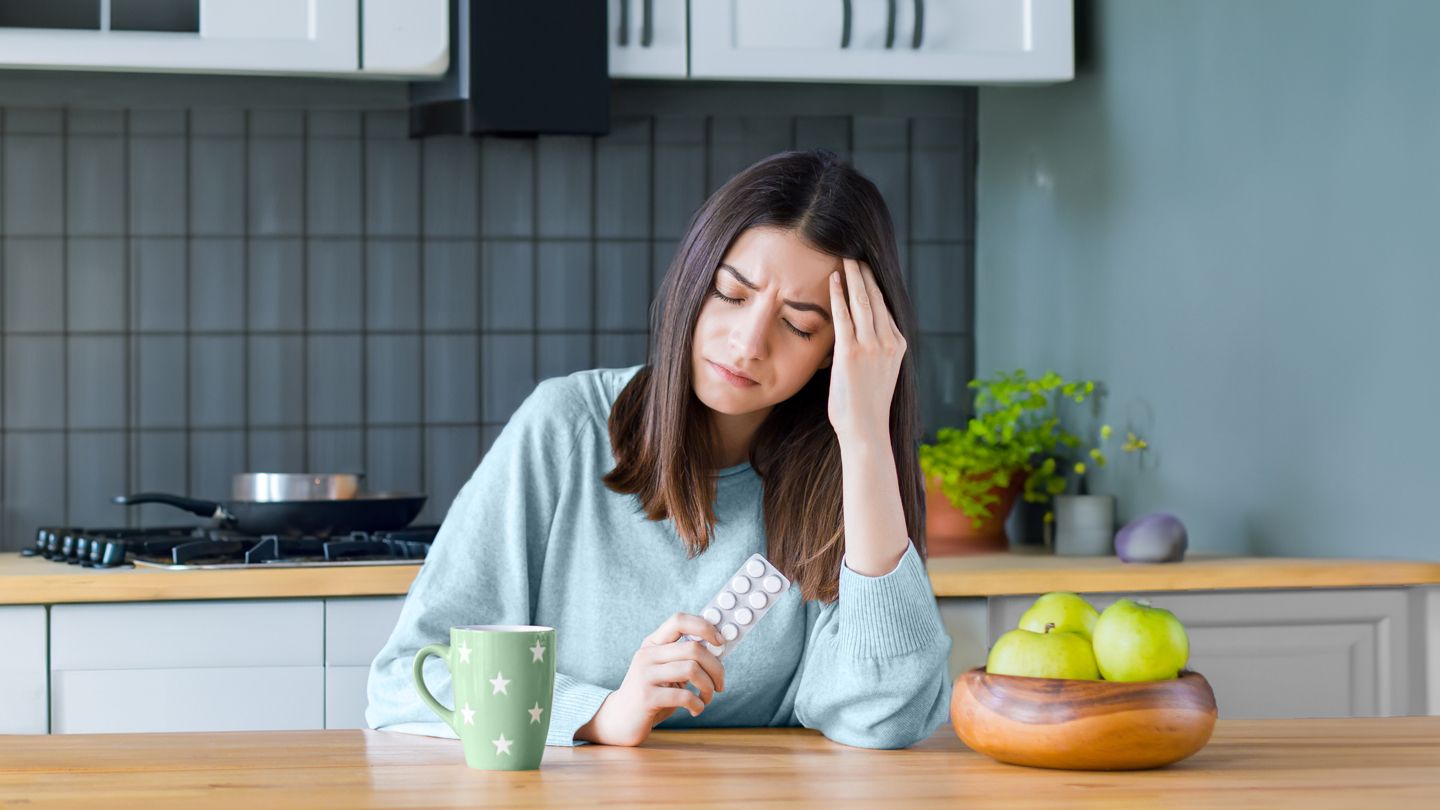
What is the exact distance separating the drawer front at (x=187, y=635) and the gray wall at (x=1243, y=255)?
56.0 inches

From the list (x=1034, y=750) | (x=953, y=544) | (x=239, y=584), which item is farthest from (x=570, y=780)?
(x=953, y=544)

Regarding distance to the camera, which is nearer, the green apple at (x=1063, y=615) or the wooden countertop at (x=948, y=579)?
the green apple at (x=1063, y=615)

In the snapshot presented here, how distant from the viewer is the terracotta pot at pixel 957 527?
2.61m

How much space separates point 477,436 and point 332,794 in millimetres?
1904

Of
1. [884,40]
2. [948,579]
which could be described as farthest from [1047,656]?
[884,40]

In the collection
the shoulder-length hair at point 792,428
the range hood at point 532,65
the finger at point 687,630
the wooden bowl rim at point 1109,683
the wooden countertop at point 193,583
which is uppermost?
the range hood at point 532,65

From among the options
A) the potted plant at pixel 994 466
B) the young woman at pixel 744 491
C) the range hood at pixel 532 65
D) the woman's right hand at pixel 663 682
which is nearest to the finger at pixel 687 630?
the woman's right hand at pixel 663 682

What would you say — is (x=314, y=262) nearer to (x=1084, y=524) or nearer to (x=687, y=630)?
(x=1084, y=524)

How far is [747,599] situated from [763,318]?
30cm

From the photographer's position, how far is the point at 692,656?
1240mm

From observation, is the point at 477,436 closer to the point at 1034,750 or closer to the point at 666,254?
the point at 666,254

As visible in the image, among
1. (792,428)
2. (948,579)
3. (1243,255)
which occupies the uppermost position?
(1243,255)

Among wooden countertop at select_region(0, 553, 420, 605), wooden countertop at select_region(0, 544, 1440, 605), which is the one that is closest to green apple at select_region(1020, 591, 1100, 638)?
wooden countertop at select_region(0, 544, 1440, 605)

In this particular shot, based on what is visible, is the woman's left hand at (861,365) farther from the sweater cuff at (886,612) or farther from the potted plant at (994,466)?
the potted plant at (994,466)
